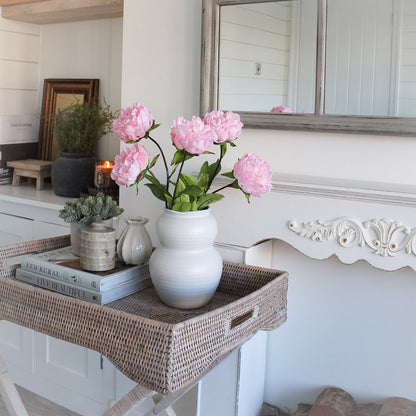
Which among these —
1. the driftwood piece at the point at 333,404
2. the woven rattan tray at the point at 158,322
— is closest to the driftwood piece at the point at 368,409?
the driftwood piece at the point at 333,404

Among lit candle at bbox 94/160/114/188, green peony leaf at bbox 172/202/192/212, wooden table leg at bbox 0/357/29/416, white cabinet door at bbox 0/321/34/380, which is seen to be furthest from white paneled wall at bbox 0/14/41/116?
green peony leaf at bbox 172/202/192/212

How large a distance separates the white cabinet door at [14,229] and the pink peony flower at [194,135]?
1.37 meters

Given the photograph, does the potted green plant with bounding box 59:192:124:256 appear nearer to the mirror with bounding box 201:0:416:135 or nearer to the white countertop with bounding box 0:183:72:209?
the mirror with bounding box 201:0:416:135

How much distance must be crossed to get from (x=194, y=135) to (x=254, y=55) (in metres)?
0.51

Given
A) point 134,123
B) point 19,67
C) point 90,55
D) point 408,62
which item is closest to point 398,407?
point 408,62

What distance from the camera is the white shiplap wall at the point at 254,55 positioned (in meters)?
1.80

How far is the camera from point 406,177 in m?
1.69

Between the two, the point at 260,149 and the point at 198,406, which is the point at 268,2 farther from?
the point at 198,406

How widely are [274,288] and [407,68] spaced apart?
0.71m

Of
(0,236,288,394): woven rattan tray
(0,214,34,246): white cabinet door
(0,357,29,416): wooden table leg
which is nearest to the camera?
(0,236,288,394): woven rattan tray

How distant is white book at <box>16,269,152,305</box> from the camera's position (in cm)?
162

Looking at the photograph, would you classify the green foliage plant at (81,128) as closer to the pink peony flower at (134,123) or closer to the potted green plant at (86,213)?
the potted green plant at (86,213)

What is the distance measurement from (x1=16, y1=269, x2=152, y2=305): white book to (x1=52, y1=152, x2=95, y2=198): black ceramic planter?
0.93m

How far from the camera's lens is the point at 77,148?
2709 mm
